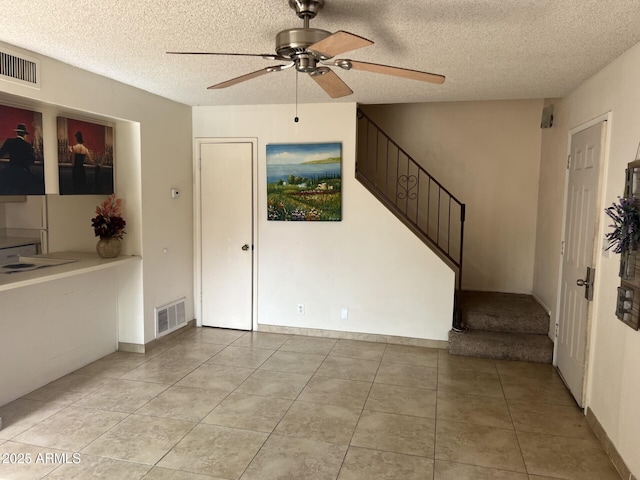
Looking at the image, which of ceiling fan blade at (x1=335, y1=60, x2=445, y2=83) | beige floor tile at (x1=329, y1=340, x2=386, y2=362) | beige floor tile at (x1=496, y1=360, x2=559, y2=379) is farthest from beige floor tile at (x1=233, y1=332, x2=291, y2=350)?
ceiling fan blade at (x1=335, y1=60, x2=445, y2=83)

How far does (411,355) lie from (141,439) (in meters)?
2.64

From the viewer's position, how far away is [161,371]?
410cm

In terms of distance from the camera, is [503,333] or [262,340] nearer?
[503,333]

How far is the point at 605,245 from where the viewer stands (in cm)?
311

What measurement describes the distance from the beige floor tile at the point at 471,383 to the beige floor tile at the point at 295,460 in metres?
1.34

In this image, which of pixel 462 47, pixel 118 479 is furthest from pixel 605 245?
pixel 118 479

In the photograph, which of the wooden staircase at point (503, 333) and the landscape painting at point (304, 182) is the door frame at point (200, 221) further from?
the wooden staircase at point (503, 333)

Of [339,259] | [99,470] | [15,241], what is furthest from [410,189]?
[99,470]

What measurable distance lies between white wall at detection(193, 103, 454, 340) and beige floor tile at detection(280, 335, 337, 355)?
6.5 inches

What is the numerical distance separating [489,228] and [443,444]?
3343 millimetres

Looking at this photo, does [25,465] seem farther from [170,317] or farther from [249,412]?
[170,317]

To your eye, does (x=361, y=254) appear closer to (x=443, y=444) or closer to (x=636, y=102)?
(x=443, y=444)

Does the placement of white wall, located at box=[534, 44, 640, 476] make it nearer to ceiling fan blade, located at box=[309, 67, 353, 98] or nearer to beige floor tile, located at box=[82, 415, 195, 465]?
ceiling fan blade, located at box=[309, 67, 353, 98]

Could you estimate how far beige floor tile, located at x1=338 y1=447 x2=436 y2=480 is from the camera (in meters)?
2.60
